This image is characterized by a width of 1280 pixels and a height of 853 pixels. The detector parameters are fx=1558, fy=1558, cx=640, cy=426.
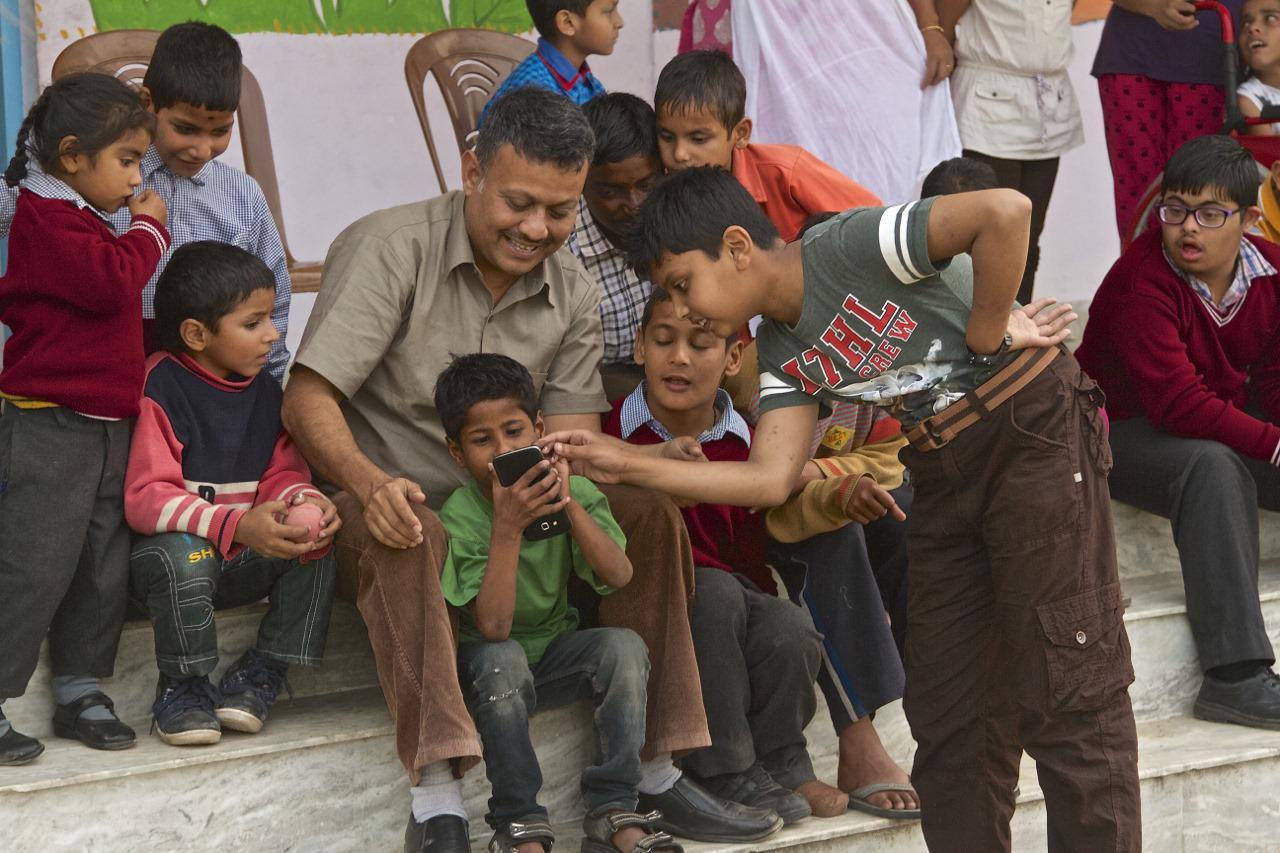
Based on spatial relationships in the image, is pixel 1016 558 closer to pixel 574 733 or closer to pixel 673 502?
pixel 673 502

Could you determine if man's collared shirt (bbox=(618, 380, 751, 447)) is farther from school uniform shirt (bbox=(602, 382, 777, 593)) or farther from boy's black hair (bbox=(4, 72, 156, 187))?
boy's black hair (bbox=(4, 72, 156, 187))

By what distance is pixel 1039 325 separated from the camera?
9.37 feet

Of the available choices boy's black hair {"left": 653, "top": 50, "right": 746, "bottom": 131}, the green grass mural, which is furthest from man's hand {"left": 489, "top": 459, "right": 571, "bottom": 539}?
the green grass mural

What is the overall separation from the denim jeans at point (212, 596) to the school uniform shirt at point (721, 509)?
2.47 ft

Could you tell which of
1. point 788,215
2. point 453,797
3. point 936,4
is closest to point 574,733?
point 453,797

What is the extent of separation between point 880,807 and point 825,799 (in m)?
0.12

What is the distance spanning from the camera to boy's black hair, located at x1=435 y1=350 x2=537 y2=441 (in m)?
3.09

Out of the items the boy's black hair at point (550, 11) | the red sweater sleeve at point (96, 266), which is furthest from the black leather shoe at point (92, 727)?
the boy's black hair at point (550, 11)

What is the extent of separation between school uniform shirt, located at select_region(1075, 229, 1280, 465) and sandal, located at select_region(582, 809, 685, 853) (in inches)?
77.2

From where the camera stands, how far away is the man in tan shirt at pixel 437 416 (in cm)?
297

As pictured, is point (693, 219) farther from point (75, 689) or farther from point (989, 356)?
point (75, 689)

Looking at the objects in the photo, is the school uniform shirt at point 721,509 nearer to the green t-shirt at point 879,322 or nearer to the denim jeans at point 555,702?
the denim jeans at point 555,702

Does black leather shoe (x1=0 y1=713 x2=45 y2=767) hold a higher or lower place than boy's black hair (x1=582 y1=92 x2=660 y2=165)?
lower

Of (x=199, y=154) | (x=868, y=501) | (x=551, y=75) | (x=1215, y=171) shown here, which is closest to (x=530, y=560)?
(x=868, y=501)
